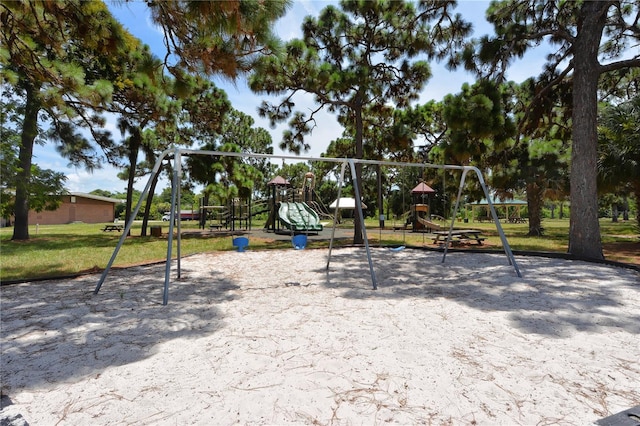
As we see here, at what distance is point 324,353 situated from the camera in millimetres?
2604

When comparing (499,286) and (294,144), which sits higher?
(294,144)

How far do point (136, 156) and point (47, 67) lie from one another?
1002 centimetres

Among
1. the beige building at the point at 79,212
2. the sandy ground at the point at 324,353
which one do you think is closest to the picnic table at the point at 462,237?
the sandy ground at the point at 324,353

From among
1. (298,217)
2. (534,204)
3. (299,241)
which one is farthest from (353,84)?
(534,204)

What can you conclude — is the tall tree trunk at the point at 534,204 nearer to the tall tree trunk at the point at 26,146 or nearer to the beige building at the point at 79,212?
the tall tree trunk at the point at 26,146

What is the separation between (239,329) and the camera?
3205 millimetres

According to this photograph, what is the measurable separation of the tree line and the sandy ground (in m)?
3.33

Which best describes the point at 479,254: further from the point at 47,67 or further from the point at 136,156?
the point at 136,156

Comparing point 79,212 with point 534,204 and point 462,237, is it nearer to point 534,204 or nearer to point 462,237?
point 462,237

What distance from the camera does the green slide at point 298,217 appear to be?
14520 millimetres

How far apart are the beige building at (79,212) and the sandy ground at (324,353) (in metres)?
33.3

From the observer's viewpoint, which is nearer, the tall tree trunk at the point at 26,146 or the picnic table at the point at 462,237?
the picnic table at the point at 462,237

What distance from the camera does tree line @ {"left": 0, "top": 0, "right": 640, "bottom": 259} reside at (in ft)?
16.3

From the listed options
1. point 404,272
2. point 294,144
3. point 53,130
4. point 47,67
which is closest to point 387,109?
point 294,144
